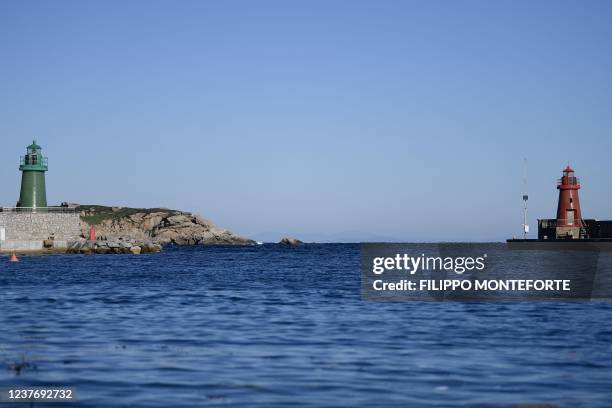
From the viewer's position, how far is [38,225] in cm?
8819

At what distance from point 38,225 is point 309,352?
255ft

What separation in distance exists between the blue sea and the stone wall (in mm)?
59697

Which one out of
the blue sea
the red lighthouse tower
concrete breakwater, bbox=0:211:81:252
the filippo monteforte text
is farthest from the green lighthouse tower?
the red lighthouse tower

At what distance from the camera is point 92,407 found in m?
11.3

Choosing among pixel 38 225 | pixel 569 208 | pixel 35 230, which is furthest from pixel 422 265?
pixel 35 230

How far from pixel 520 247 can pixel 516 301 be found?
9701 cm

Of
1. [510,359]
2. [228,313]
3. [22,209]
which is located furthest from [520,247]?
[510,359]

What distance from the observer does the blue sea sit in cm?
1222

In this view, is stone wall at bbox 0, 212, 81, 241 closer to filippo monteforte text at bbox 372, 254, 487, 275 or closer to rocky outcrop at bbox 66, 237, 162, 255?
rocky outcrop at bbox 66, 237, 162, 255

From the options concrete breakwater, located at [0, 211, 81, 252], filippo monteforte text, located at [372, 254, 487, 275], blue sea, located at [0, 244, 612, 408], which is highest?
concrete breakwater, located at [0, 211, 81, 252]

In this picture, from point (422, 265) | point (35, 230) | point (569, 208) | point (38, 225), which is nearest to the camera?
point (422, 265)

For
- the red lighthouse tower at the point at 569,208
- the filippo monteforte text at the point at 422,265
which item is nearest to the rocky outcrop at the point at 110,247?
the filippo monteforte text at the point at 422,265

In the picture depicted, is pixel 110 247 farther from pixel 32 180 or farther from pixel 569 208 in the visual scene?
pixel 569 208

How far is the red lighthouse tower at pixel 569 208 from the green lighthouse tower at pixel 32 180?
71.3 metres
